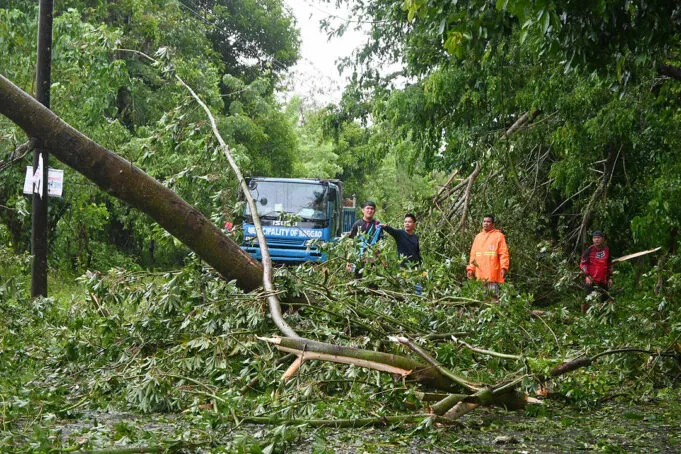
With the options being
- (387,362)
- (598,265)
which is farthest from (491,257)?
(387,362)

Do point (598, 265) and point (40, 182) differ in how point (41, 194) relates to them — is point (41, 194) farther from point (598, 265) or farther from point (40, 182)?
point (598, 265)

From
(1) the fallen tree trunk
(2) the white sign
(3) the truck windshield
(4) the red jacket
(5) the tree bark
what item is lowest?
(1) the fallen tree trunk

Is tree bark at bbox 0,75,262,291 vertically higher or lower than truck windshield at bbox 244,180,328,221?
lower

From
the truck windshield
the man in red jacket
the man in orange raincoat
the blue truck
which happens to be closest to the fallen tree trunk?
the man in orange raincoat

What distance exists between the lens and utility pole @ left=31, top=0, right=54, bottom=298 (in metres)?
12.5

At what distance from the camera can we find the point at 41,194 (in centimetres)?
1254

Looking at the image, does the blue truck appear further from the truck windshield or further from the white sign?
the white sign

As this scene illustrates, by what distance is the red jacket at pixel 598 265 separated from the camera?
13.0 m

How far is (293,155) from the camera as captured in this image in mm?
36031

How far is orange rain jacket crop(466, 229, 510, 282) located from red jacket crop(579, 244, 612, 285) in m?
1.45

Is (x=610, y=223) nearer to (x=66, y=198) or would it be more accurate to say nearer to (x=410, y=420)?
(x=410, y=420)

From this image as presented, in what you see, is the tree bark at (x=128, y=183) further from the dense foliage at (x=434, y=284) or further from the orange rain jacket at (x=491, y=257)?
the orange rain jacket at (x=491, y=257)

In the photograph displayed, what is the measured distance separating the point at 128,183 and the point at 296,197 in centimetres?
1451

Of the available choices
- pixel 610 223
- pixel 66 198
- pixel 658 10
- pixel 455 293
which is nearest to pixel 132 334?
pixel 455 293
